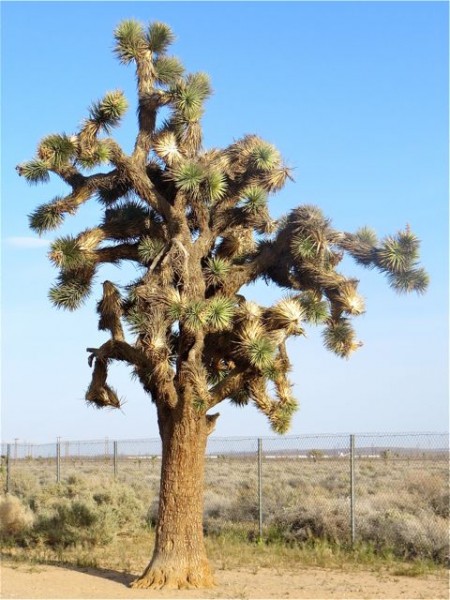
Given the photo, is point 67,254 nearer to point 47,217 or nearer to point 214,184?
point 47,217

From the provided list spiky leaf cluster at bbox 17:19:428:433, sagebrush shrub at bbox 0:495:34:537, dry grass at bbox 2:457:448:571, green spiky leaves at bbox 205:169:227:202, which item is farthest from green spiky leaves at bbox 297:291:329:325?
sagebrush shrub at bbox 0:495:34:537

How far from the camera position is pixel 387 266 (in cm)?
1235

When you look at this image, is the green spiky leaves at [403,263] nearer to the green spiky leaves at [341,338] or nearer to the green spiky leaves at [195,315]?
the green spiky leaves at [341,338]

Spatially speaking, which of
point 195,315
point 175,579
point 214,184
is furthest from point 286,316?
point 175,579

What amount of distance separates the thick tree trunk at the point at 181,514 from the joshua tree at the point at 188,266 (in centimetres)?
2

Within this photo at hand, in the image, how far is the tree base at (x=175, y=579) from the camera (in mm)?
11617

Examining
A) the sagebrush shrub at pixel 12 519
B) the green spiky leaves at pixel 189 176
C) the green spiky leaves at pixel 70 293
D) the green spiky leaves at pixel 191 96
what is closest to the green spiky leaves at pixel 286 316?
the green spiky leaves at pixel 189 176

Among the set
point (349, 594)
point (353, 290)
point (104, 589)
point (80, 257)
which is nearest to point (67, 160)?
point (80, 257)

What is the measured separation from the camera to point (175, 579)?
459 inches

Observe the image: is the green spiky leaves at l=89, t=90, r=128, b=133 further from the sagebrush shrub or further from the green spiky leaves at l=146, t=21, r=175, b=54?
the sagebrush shrub

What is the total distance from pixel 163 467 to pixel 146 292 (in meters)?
2.57

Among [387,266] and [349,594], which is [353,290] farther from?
[349,594]

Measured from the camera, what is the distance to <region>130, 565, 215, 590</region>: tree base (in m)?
11.6

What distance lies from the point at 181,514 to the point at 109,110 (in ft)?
19.3
